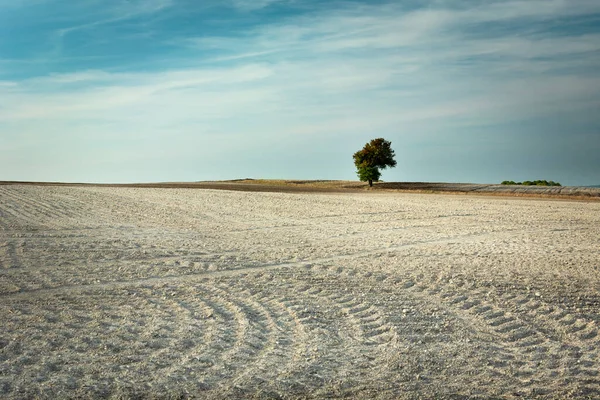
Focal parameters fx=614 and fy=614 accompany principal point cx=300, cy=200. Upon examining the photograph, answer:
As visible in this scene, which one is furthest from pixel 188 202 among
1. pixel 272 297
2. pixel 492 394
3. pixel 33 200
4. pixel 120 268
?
pixel 492 394

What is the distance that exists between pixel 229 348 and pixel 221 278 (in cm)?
375

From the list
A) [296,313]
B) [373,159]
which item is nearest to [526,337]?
[296,313]

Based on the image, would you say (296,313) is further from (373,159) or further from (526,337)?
(373,159)

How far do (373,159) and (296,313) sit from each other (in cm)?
4980

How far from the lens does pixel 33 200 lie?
24.9 metres

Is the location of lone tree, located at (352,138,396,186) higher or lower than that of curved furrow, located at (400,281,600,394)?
higher

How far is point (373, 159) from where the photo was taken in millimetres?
57000

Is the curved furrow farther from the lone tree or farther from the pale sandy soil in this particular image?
the lone tree

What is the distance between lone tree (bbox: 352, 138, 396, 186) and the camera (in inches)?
2200

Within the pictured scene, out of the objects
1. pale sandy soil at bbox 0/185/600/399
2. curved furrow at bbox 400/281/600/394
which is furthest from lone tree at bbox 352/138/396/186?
curved furrow at bbox 400/281/600/394

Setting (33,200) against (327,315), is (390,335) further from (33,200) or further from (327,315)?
(33,200)

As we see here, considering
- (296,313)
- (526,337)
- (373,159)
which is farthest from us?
(373,159)

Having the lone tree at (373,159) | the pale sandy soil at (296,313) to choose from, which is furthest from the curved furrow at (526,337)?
the lone tree at (373,159)

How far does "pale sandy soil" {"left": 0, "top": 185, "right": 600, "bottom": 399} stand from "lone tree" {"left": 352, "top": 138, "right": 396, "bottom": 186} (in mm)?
39402
